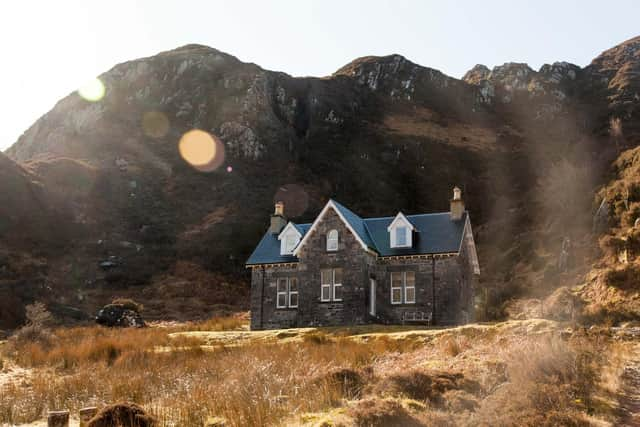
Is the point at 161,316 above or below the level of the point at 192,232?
below

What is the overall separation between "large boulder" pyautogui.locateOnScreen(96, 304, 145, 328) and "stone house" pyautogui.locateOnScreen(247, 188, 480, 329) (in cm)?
760

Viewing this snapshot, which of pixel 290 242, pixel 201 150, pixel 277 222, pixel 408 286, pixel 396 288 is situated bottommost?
pixel 396 288

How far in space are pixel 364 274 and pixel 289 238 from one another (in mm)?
5381

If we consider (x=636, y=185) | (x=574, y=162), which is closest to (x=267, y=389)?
(x=636, y=185)

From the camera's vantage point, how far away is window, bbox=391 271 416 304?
108 feet

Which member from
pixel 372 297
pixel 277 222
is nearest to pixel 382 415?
pixel 372 297

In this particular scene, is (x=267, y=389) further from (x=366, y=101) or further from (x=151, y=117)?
(x=366, y=101)

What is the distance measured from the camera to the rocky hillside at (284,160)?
57875 millimetres

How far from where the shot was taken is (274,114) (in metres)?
92.6

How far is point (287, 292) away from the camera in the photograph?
34.9 metres

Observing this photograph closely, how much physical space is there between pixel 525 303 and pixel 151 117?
A: 206 feet

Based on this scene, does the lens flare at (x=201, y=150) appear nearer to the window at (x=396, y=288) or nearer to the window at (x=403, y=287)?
the window at (x=396, y=288)

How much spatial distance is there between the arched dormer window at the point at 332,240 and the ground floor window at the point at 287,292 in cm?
280

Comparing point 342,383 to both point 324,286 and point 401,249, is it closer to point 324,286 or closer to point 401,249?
point 324,286
